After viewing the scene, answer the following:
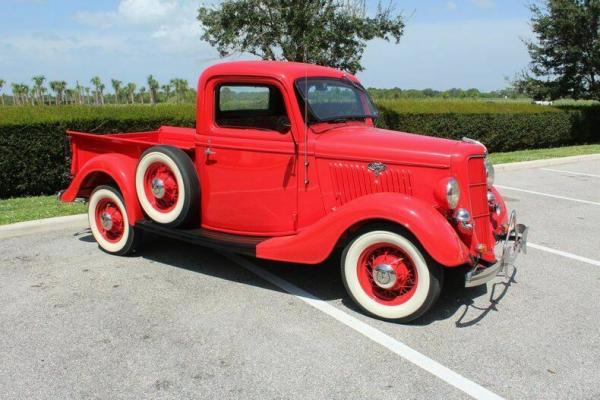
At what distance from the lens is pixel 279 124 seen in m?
4.17

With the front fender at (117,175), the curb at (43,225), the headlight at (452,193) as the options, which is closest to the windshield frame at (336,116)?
the headlight at (452,193)

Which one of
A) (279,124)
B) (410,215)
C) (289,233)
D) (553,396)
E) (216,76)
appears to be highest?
(216,76)

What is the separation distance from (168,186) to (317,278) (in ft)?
5.05

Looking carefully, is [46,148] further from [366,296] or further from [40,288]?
[366,296]

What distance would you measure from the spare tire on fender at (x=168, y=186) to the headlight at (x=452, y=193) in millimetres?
2095

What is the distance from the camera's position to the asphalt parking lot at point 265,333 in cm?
290

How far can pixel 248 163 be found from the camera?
4.30 metres

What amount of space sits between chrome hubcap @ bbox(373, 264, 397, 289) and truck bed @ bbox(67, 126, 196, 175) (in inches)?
84.5

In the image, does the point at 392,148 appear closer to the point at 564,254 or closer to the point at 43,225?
the point at 564,254

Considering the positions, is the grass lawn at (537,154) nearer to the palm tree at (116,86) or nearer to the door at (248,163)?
the door at (248,163)

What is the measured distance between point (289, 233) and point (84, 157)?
2504 millimetres

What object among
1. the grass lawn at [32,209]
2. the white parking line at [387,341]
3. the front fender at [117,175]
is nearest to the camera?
the white parking line at [387,341]

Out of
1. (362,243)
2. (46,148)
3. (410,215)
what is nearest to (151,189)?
(362,243)

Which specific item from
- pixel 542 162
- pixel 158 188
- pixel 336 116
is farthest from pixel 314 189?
pixel 542 162
